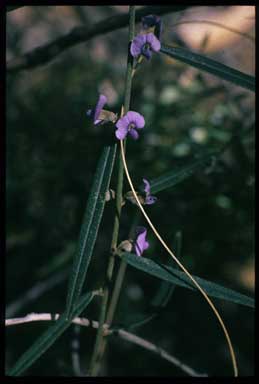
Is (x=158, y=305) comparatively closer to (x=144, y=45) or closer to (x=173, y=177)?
(x=173, y=177)

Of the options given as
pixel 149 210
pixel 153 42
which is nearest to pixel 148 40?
pixel 153 42

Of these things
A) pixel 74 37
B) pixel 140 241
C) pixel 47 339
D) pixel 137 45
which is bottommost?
pixel 47 339

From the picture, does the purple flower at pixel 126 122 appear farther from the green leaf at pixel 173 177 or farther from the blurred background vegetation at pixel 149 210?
the blurred background vegetation at pixel 149 210

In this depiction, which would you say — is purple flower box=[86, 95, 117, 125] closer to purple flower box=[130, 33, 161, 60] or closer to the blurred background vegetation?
purple flower box=[130, 33, 161, 60]

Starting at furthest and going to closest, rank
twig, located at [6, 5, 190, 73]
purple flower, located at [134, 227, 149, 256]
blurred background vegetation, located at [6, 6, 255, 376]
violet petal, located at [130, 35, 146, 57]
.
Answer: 1. blurred background vegetation, located at [6, 6, 255, 376]
2. twig, located at [6, 5, 190, 73]
3. purple flower, located at [134, 227, 149, 256]
4. violet petal, located at [130, 35, 146, 57]

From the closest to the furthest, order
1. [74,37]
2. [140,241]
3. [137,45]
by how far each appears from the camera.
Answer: [137,45]
[140,241]
[74,37]

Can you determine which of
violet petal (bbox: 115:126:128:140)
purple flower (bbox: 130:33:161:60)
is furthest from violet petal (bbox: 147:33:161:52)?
violet petal (bbox: 115:126:128:140)
